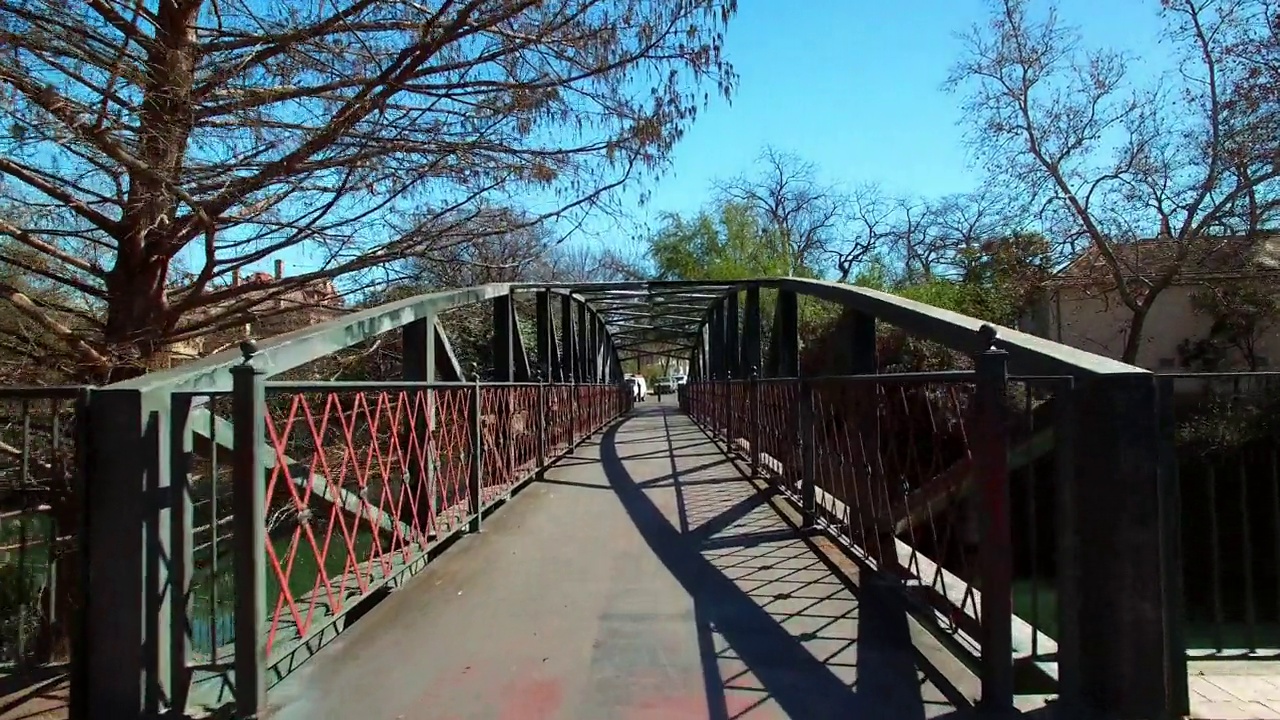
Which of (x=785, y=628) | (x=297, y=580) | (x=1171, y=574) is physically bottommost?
(x=785, y=628)

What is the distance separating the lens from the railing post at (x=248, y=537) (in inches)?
116

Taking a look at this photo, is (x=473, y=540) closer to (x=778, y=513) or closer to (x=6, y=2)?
(x=778, y=513)

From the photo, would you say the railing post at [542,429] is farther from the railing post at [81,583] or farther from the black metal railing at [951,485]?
the railing post at [81,583]

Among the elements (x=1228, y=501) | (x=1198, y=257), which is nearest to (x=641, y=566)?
(x=1228, y=501)

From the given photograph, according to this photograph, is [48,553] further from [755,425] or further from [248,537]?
[755,425]

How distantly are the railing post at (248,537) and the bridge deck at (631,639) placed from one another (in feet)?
0.65

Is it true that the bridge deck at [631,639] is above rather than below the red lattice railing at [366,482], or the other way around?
below

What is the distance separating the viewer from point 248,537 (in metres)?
2.97

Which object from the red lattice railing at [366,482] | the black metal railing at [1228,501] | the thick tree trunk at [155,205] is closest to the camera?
the red lattice railing at [366,482]

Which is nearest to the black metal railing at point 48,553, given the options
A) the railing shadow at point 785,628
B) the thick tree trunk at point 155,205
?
the thick tree trunk at point 155,205

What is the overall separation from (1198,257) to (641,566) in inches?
639

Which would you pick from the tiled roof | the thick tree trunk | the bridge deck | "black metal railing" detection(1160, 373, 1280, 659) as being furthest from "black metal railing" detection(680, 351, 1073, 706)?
the tiled roof

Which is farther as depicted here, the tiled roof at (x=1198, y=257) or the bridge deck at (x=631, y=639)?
the tiled roof at (x=1198, y=257)

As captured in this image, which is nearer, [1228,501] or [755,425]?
[755,425]
